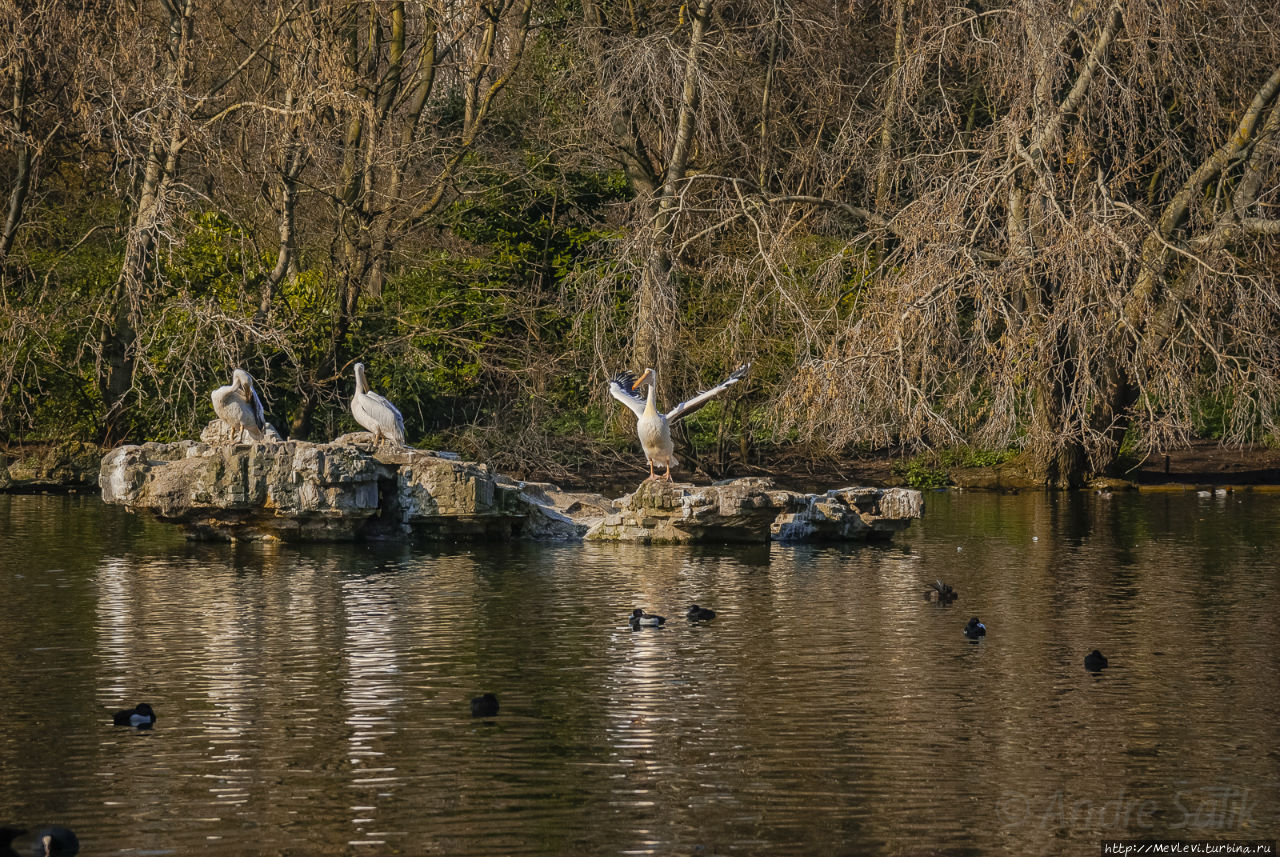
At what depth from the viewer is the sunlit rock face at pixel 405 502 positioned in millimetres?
15953

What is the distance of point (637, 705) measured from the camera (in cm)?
876

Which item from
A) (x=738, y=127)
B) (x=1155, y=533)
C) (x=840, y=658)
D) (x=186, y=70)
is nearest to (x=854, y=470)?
(x=738, y=127)

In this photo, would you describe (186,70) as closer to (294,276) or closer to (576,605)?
(294,276)

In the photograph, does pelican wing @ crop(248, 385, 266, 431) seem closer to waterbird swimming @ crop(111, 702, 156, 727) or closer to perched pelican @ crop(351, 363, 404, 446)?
perched pelican @ crop(351, 363, 404, 446)

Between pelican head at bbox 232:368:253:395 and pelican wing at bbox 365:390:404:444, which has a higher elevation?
pelican head at bbox 232:368:253:395

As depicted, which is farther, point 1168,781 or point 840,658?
point 840,658

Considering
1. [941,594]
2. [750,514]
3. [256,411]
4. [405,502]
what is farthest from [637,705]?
[256,411]

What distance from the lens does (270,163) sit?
71.7 ft

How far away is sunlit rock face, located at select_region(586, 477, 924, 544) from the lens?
16.0m

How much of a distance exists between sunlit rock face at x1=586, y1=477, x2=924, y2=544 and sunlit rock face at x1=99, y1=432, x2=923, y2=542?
10 millimetres

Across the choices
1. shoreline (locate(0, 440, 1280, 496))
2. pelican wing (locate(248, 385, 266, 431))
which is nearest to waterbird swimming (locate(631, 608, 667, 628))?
pelican wing (locate(248, 385, 266, 431))

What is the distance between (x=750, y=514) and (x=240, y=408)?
5.29m

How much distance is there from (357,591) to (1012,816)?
731cm

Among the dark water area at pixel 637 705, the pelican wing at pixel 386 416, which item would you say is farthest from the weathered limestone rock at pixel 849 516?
the pelican wing at pixel 386 416
